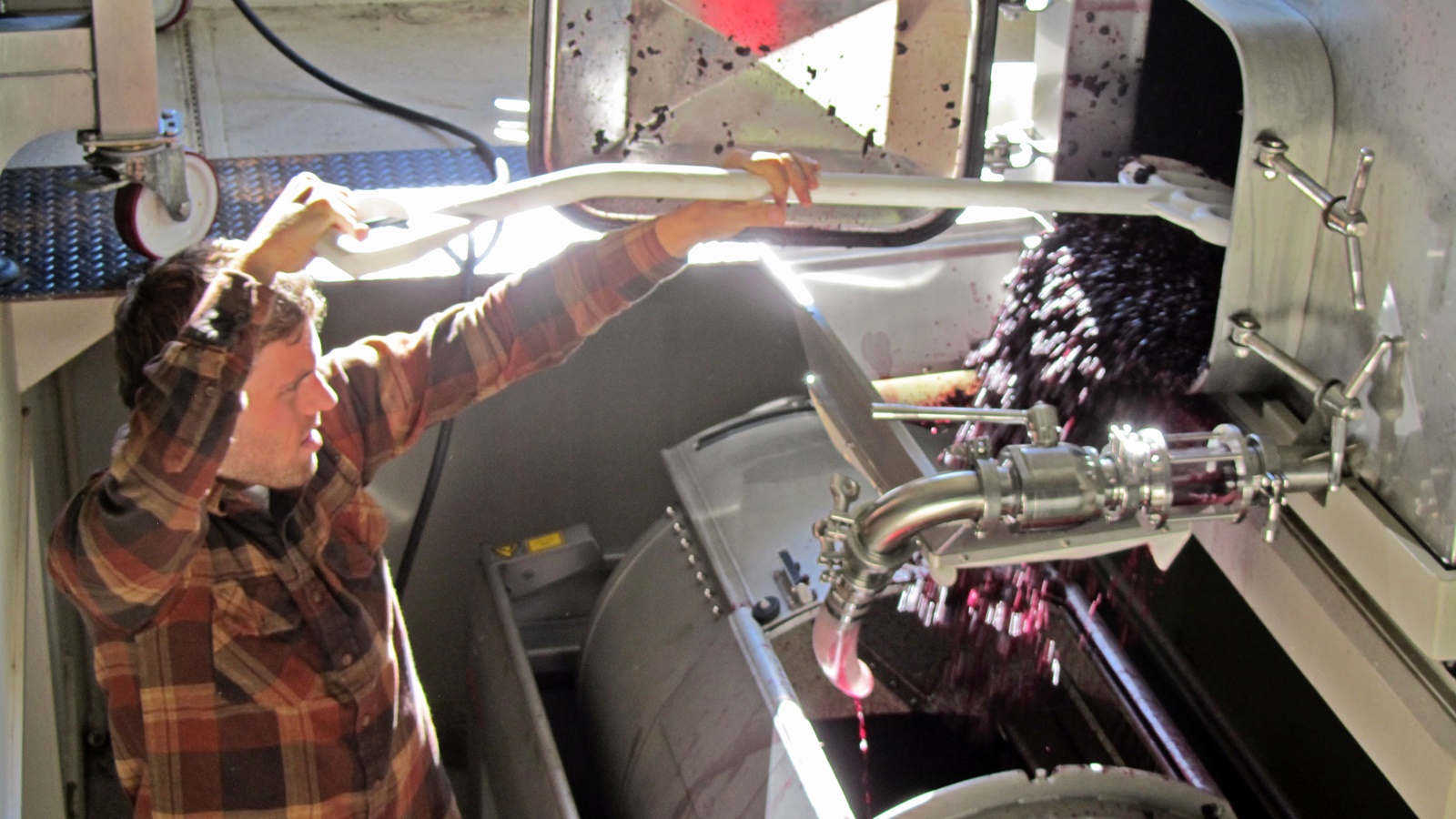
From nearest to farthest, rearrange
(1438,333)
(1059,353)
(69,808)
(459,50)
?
(1438,333), (1059,353), (69,808), (459,50)

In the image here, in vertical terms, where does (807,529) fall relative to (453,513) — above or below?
above

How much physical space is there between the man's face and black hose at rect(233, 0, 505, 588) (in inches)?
Result: 29.2

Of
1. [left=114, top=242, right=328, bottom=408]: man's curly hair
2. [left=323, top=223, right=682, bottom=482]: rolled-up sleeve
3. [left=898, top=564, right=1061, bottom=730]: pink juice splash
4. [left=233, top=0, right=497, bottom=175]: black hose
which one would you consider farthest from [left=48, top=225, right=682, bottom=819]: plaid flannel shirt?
[left=233, top=0, right=497, bottom=175]: black hose

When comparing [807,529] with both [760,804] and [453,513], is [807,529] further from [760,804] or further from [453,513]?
[453,513]

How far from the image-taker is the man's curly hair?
1525mm

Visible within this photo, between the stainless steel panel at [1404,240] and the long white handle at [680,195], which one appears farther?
the long white handle at [680,195]

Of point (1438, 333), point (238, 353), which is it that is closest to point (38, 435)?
point (238, 353)

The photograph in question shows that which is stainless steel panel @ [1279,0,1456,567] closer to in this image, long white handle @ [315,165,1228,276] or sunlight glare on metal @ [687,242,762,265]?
long white handle @ [315,165,1228,276]

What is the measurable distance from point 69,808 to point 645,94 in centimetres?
Answer: 174

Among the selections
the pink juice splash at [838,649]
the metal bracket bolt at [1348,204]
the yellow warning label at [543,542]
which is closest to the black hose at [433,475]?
the yellow warning label at [543,542]

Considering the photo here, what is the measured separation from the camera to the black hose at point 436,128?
2.41m

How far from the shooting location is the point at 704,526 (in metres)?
2.21

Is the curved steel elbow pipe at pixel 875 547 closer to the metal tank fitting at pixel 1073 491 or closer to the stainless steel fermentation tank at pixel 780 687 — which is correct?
the metal tank fitting at pixel 1073 491

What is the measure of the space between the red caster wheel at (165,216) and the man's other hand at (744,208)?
0.99 meters
